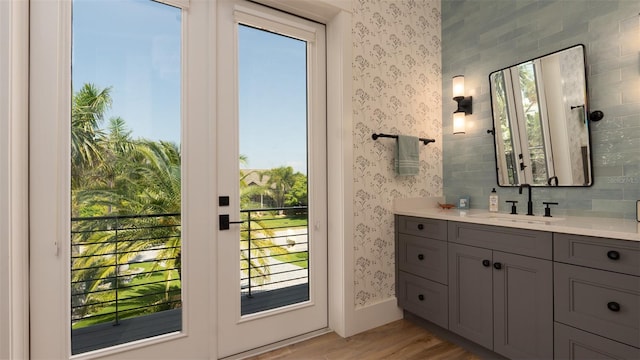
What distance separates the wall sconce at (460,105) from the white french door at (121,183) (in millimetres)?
1959

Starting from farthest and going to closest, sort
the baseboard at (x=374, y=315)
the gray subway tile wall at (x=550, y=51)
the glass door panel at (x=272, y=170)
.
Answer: the baseboard at (x=374, y=315)
the glass door panel at (x=272, y=170)
the gray subway tile wall at (x=550, y=51)

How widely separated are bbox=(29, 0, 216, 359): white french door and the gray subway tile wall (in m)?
2.09

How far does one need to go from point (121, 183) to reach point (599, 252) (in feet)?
8.13

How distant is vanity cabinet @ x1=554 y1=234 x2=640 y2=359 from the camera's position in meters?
1.38

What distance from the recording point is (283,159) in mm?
2225

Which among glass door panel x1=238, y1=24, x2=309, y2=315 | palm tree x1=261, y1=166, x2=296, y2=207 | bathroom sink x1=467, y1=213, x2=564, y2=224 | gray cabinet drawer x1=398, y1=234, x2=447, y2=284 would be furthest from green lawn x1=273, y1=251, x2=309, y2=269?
bathroom sink x1=467, y1=213, x2=564, y2=224

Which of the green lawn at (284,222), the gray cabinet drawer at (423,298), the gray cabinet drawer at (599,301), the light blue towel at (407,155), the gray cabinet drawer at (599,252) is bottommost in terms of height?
the gray cabinet drawer at (423,298)

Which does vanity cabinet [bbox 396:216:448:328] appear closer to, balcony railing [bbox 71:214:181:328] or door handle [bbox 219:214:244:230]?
door handle [bbox 219:214:244:230]

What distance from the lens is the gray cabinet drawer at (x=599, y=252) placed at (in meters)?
1.37

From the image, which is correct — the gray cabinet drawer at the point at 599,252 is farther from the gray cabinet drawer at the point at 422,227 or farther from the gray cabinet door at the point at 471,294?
the gray cabinet drawer at the point at 422,227

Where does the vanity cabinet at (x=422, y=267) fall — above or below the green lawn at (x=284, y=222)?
below

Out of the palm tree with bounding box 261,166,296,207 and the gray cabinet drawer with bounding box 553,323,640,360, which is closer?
the gray cabinet drawer with bounding box 553,323,640,360

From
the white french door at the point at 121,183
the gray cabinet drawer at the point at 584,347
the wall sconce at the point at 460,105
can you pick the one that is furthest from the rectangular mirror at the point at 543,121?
the white french door at the point at 121,183

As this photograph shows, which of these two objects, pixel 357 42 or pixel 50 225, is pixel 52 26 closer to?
pixel 50 225
